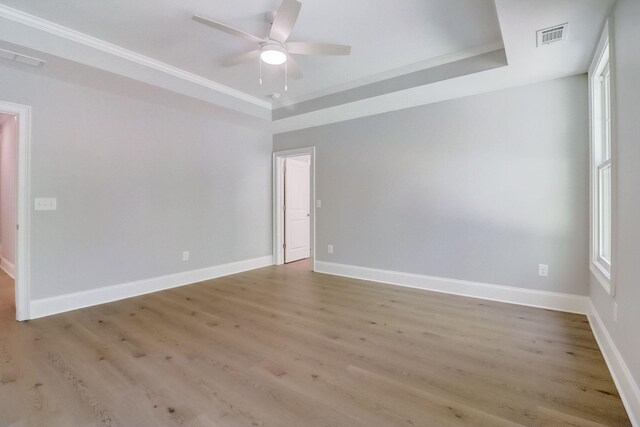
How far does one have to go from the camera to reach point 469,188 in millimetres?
3580

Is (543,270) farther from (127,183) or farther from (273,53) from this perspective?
(127,183)

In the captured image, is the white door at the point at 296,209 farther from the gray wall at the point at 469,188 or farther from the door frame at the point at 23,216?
the door frame at the point at 23,216

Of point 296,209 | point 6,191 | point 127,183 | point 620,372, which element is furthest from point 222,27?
point 6,191

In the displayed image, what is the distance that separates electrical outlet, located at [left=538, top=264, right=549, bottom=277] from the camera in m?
3.14

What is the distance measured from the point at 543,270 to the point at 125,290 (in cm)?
471

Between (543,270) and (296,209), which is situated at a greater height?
(296,209)

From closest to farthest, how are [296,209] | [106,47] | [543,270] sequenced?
[106,47]
[543,270]
[296,209]

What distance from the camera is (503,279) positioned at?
3385 mm

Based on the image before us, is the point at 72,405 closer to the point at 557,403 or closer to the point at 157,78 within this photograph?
the point at 557,403

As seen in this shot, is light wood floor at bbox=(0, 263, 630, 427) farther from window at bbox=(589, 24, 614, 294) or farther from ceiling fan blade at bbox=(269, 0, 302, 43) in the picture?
ceiling fan blade at bbox=(269, 0, 302, 43)

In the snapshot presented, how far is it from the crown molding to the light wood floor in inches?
101

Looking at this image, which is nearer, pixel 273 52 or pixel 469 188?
pixel 273 52

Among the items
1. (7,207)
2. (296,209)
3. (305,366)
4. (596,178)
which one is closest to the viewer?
(305,366)

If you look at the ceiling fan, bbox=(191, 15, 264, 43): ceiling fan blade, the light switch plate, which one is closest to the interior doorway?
the light switch plate
